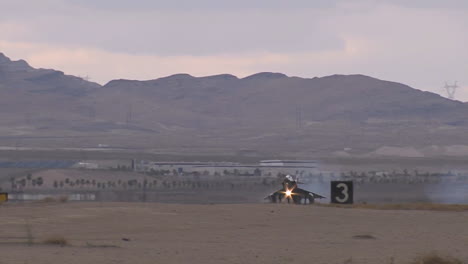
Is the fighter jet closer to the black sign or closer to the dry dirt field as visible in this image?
the black sign

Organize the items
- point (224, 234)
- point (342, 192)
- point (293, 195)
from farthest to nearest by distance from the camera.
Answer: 1. point (293, 195)
2. point (342, 192)
3. point (224, 234)

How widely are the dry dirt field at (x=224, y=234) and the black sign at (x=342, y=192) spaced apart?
14.4 ft

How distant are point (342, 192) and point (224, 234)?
1380 centimetres

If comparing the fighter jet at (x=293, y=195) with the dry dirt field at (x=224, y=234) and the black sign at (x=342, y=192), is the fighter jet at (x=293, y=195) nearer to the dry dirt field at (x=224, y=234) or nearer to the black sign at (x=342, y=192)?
the black sign at (x=342, y=192)

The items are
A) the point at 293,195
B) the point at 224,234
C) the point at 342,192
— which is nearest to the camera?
the point at 224,234

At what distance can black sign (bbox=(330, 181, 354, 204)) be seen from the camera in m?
44.9

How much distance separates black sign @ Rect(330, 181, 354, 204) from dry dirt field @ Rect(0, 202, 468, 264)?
439 cm

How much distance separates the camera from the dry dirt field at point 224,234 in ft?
85.6

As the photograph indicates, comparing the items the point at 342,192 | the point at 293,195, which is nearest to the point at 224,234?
the point at 342,192

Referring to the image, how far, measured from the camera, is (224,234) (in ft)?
104

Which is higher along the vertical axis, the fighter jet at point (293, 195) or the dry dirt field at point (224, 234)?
the fighter jet at point (293, 195)

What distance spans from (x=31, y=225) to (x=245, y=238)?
5.98 m

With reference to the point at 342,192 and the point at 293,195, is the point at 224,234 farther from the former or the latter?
the point at 293,195

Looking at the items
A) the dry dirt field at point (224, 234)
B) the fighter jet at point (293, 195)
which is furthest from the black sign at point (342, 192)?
the fighter jet at point (293, 195)
